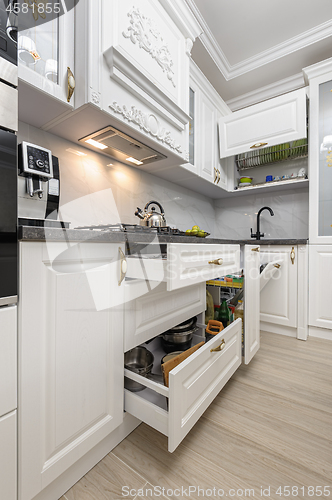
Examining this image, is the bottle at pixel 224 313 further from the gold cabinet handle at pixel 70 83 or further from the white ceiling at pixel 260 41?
the white ceiling at pixel 260 41

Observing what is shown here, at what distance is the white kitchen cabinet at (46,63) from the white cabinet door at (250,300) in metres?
1.16

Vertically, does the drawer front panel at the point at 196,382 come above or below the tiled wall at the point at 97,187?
below

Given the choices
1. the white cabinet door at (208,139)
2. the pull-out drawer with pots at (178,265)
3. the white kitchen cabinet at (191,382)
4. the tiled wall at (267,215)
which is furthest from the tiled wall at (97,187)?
the tiled wall at (267,215)

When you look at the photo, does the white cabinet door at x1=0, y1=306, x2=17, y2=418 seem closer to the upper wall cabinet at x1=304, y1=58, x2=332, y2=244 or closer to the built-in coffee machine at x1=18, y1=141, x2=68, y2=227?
the built-in coffee machine at x1=18, y1=141, x2=68, y2=227

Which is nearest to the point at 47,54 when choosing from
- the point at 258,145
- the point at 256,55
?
the point at 258,145

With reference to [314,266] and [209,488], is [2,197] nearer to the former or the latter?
[209,488]

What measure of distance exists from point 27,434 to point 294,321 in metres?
2.13

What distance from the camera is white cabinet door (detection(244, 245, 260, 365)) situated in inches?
52.4

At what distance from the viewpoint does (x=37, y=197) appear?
0.91m

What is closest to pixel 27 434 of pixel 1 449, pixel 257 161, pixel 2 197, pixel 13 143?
pixel 1 449

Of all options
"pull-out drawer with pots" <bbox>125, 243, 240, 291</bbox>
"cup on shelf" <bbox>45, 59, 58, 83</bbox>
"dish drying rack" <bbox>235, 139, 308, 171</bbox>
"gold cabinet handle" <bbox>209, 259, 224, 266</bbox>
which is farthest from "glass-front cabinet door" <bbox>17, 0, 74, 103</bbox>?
"dish drying rack" <bbox>235, 139, 308, 171</bbox>

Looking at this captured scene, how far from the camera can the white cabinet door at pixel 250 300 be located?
133 cm

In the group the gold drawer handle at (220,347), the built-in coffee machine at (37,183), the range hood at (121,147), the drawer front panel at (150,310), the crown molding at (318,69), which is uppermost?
the crown molding at (318,69)

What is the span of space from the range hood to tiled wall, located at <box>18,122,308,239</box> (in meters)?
0.08
